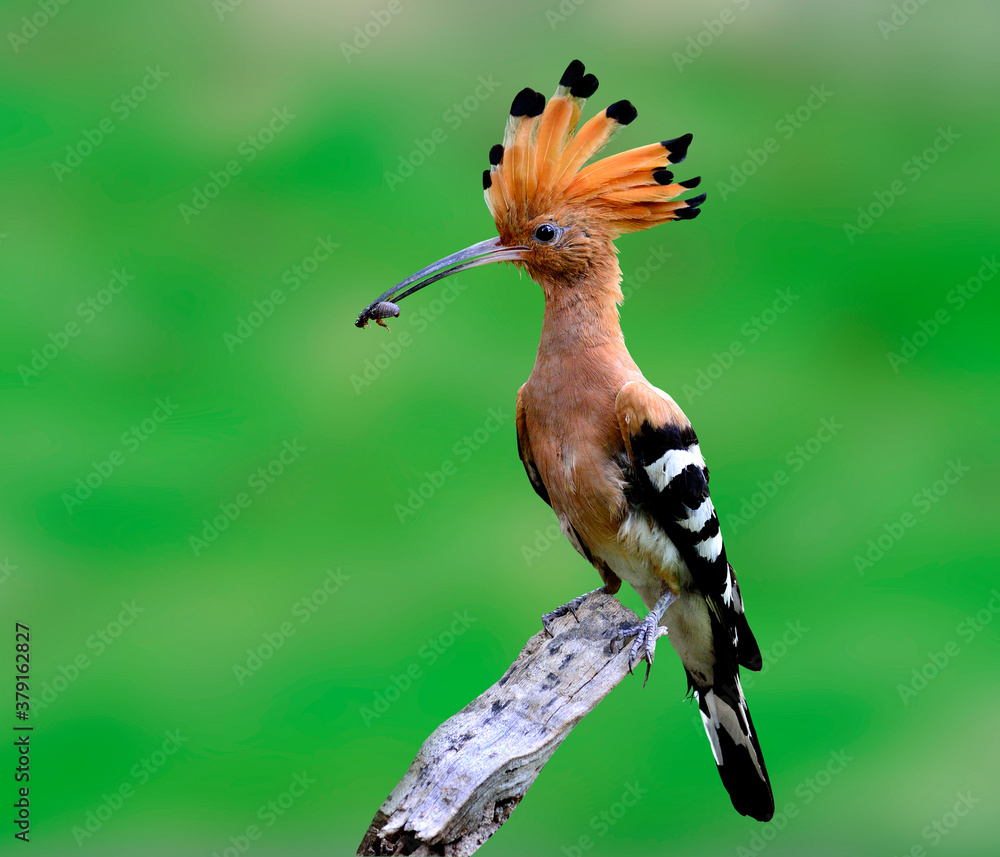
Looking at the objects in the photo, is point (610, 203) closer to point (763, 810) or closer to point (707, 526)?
point (707, 526)

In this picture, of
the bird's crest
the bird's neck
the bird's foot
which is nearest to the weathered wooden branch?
the bird's foot

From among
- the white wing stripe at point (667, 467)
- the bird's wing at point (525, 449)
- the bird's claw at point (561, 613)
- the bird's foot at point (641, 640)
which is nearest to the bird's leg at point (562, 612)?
the bird's claw at point (561, 613)

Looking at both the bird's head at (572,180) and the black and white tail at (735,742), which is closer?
the bird's head at (572,180)

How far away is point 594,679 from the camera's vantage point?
7.72 feet

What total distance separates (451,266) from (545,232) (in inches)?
10.0

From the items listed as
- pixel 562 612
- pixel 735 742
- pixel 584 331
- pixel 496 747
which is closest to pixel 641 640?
pixel 562 612

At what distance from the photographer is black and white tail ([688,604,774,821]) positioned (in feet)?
9.30

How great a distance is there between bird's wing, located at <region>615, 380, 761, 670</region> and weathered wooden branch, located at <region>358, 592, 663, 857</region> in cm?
28

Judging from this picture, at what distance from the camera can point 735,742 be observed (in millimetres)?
2873

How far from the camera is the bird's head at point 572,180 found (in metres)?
2.38

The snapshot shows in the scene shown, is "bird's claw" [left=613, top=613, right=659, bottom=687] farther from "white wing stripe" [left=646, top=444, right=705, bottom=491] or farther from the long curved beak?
the long curved beak

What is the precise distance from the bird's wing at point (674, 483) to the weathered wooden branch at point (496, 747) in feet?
0.91

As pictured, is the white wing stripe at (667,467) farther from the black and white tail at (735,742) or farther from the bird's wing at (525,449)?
the black and white tail at (735,742)

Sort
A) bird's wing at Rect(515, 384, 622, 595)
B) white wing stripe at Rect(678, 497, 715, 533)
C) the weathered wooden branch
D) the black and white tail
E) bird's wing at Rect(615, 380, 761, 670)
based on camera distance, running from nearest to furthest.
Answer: the weathered wooden branch → bird's wing at Rect(615, 380, 761, 670) → white wing stripe at Rect(678, 497, 715, 533) → bird's wing at Rect(515, 384, 622, 595) → the black and white tail
